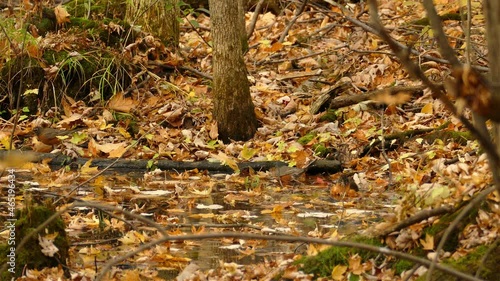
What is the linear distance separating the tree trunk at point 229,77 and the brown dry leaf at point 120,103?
1352 mm

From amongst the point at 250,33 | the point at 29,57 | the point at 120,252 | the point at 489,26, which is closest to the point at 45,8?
the point at 29,57

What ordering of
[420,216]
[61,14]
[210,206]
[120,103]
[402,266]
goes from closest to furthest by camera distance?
1. [420,216]
2. [402,266]
3. [210,206]
4. [120,103]
5. [61,14]

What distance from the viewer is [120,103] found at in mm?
10414

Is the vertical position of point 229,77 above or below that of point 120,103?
above

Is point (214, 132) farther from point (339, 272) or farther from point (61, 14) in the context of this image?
point (339, 272)

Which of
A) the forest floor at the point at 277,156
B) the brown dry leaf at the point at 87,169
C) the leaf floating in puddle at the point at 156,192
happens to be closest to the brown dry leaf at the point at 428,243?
the forest floor at the point at 277,156

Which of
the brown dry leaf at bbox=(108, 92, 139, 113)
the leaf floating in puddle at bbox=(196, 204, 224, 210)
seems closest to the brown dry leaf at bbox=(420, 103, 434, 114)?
the leaf floating in puddle at bbox=(196, 204, 224, 210)

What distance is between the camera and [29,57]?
35.4 feet

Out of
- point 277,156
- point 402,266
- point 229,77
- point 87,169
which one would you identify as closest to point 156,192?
point 87,169

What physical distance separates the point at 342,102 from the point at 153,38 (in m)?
3.02

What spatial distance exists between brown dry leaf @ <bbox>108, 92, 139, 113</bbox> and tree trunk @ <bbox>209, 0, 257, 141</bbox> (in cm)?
135

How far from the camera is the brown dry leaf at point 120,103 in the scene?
10.4m

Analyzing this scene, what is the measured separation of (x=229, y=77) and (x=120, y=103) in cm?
168

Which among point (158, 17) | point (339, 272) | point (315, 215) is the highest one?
point (158, 17)
